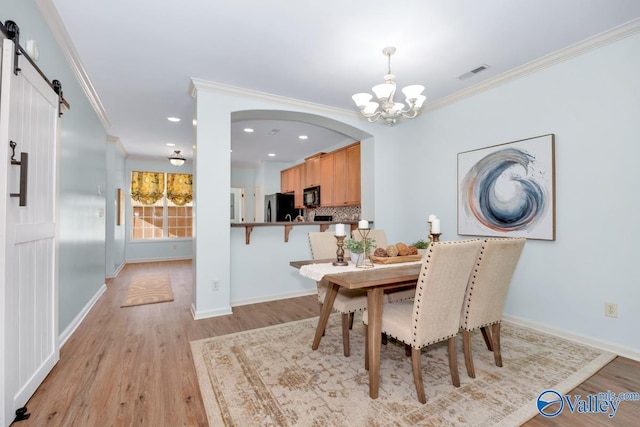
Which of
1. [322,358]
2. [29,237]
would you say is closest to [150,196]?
[29,237]

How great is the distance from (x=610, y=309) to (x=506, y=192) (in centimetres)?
129

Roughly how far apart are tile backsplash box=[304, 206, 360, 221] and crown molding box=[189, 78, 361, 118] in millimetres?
1886

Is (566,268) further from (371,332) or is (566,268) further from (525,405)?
(371,332)

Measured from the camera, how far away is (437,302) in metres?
1.78

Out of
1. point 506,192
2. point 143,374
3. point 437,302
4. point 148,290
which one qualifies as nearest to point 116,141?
point 148,290

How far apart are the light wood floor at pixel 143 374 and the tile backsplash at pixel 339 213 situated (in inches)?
91.8

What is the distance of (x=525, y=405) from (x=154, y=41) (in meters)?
3.75

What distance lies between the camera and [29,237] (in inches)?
72.5

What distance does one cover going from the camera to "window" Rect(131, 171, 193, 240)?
7.60 m

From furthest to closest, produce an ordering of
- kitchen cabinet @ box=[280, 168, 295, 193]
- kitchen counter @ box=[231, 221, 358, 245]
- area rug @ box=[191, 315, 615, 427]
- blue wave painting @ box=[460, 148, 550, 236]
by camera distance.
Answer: kitchen cabinet @ box=[280, 168, 295, 193] → kitchen counter @ box=[231, 221, 358, 245] → blue wave painting @ box=[460, 148, 550, 236] → area rug @ box=[191, 315, 615, 427]

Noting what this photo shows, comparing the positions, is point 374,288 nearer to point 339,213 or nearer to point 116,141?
point 339,213

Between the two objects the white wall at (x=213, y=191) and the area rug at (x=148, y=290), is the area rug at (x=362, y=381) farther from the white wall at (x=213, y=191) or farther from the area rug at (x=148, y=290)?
the area rug at (x=148, y=290)

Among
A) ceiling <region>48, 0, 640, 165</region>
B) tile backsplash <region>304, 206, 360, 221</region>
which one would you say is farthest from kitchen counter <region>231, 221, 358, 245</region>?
ceiling <region>48, 0, 640, 165</region>

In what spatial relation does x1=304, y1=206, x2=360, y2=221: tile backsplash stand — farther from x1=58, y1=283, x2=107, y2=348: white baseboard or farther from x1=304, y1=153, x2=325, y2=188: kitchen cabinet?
x1=58, y1=283, x2=107, y2=348: white baseboard
